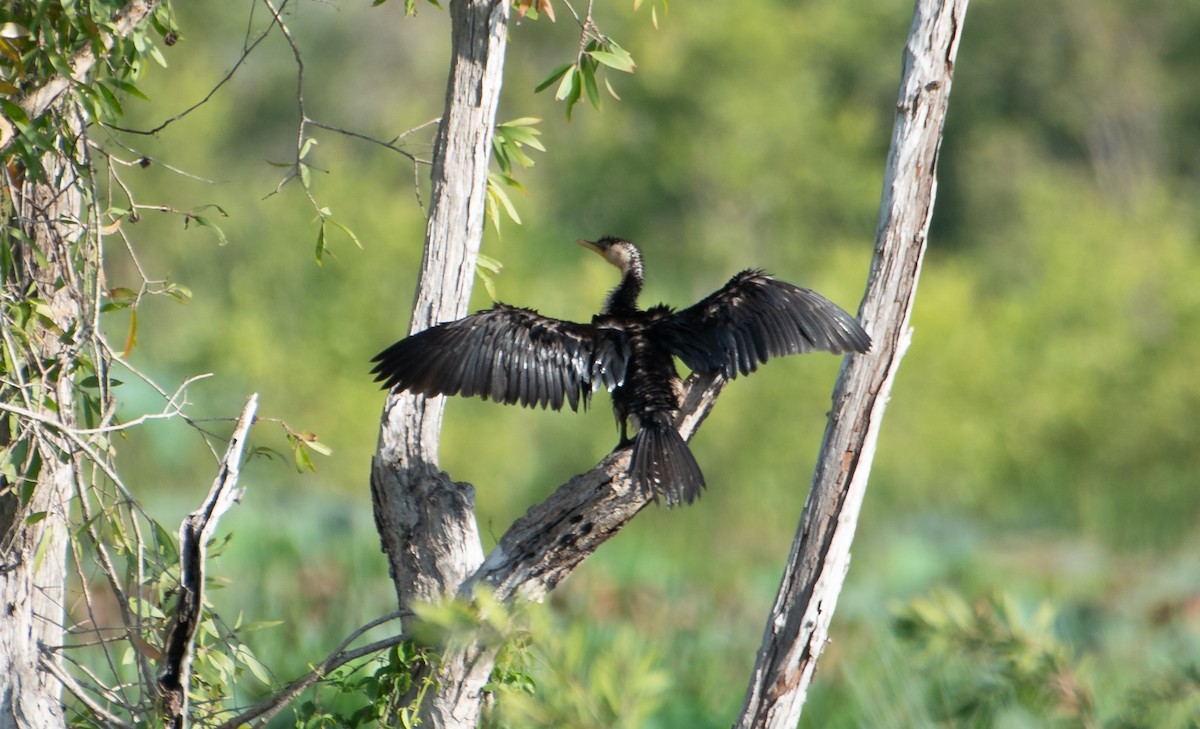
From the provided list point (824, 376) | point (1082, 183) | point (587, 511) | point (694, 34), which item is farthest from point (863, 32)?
point (587, 511)

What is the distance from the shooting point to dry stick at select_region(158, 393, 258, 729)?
260 cm

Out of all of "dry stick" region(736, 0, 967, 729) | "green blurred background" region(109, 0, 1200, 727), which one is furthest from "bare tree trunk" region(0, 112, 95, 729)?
"dry stick" region(736, 0, 967, 729)

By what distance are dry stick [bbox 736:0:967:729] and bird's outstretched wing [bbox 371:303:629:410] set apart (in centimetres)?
70

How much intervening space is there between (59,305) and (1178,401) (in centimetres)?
1300

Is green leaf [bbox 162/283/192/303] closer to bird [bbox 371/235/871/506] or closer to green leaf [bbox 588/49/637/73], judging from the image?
Result: bird [bbox 371/235/871/506]

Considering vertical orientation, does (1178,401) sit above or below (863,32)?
below

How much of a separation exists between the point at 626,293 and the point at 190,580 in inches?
90.0

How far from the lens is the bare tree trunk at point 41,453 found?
123 inches

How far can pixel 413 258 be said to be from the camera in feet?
47.8

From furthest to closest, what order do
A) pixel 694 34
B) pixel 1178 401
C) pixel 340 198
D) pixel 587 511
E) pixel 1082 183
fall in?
pixel 1082 183, pixel 694 34, pixel 340 198, pixel 1178 401, pixel 587 511

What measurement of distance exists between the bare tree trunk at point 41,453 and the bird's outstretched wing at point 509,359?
0.79 metres

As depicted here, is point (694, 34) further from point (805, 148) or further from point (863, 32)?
point (863, 32)

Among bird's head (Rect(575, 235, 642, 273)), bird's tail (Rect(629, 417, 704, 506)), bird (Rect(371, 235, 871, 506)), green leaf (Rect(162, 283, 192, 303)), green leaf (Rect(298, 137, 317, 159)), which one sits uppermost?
bird's head (Rect(575, 235, 642, 273))

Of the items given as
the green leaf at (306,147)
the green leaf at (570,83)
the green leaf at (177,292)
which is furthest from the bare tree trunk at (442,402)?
the green leaf at (177,292)
